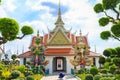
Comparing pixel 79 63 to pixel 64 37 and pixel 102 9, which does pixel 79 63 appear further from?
pixel 102 9

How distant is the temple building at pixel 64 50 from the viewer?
3036cm

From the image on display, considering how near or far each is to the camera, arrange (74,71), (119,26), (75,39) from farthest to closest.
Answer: (75,39) → (74,71) → (119,26)

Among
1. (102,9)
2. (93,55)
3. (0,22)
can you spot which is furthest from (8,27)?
(93,55)

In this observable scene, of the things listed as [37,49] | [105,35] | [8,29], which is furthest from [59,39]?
[105,35]

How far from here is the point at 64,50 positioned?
31109 millimetres

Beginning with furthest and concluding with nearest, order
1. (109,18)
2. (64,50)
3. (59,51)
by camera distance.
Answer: (64,50) → (59,51) → (109,18)

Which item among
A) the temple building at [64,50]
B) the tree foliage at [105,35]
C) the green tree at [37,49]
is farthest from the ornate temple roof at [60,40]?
the tree foliage at [105,35]

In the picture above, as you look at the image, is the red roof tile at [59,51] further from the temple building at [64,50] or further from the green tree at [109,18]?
the green tree at [109,18]

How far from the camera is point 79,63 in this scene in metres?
29.8

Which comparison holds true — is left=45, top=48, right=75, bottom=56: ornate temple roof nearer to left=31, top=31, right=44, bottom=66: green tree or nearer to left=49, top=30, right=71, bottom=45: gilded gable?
left=31, top=31, right=44, bottom=66: green tree

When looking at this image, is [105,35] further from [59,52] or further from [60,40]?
[60,40]

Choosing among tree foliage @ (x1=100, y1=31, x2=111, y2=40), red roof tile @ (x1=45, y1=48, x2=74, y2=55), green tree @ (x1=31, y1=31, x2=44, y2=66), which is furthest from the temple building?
tree foliage @ (x1=100, y1=31, x2=111, y2=40)

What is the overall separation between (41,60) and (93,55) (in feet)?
22.8

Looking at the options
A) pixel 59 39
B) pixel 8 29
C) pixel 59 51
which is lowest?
pixel 8 29
